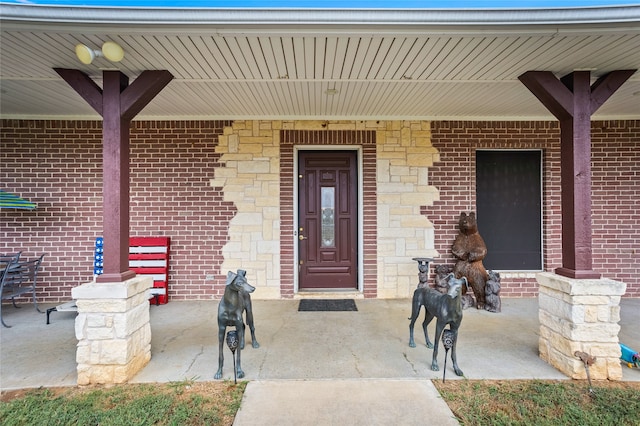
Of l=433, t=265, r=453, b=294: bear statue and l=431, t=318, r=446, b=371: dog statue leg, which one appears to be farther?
l=433, t=265, r=453, b=294: bear statue

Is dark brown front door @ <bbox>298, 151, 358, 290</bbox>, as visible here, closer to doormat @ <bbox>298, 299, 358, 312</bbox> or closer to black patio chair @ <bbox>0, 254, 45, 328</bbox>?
doormat @ <bbox>298, 299, 358, 312</bbox>

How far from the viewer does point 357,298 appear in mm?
4531

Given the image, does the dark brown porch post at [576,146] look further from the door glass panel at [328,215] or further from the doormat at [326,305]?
the door glass panel at [328,215]

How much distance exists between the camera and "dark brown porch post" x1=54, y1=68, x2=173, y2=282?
255cm

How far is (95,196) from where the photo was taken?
4504 millimetres

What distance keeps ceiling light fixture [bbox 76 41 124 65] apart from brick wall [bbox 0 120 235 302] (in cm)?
210

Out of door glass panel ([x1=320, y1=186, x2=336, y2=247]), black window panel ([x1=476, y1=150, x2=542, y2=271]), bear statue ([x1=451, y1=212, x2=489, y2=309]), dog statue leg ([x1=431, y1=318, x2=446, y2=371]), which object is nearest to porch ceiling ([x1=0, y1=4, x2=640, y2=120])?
black window panel ([x1=476, y1=150, x2=542, y2=271])

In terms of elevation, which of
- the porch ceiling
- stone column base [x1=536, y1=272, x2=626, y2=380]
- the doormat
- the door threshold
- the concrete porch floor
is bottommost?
the concrete porch floor

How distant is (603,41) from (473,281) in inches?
112

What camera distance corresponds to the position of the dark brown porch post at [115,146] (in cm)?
255

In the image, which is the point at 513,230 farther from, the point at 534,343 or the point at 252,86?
the point at 252,86

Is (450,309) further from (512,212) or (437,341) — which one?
(512,212)

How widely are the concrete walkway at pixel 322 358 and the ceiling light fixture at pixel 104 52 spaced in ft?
8.19

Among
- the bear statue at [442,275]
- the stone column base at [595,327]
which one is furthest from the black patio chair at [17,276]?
the stone column base at [595,327]
